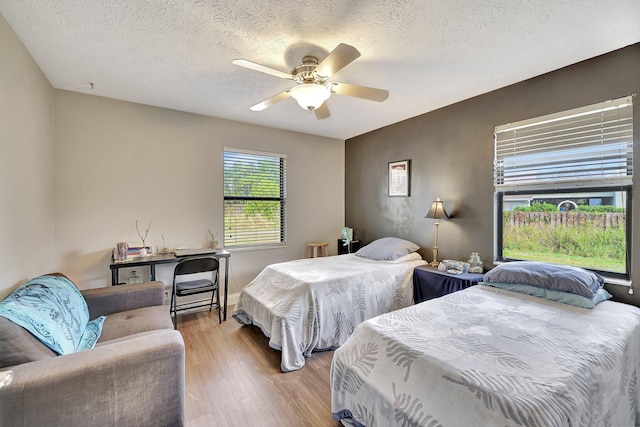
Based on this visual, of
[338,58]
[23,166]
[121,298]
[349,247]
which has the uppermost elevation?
[338,58]

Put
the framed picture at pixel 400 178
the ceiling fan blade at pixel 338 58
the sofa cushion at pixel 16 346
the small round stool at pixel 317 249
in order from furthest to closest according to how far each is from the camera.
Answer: the small round stool at pixel 317 249 → the framed picture at pixel 400 178 → the ceiling fan blade at pixel 338 58 → the sofa cushion at pixel 16 346

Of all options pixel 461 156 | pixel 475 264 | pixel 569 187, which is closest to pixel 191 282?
pixel 475 264

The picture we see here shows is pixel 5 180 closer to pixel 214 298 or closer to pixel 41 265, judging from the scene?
pixel 41 265

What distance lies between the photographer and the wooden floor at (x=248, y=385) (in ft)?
5.82

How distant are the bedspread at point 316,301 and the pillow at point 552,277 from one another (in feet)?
3.32

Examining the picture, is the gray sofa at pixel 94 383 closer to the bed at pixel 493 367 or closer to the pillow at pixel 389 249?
the bed at pixel 493 367

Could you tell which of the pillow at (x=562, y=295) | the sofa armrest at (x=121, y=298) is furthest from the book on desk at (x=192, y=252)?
the pillow at (x=562, y=295)

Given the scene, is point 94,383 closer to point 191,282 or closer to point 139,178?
point 191,282

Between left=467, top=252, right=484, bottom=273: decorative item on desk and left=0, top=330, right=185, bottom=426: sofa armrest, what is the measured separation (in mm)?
2802

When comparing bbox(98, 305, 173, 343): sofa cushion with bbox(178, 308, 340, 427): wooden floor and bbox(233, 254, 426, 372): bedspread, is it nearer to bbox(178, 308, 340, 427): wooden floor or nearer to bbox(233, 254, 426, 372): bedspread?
bbox(178, 308, 340, 427): wooden floor

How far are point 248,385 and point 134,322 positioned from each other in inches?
38.7

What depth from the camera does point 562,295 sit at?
6.65 ft

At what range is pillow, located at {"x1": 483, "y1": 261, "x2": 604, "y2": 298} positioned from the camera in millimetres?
1978

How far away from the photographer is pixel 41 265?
2.42 meters
